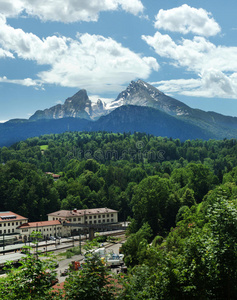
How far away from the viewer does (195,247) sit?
63.8 ft

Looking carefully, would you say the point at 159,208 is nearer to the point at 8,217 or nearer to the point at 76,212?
the point at 76,212

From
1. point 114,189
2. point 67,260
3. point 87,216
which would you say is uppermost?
point 114,189

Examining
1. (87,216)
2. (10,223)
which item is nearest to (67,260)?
(10,223)

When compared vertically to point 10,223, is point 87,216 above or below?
below

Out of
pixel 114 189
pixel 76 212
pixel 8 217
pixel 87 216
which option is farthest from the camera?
pixel 114 189

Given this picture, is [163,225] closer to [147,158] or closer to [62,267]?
[62,267]

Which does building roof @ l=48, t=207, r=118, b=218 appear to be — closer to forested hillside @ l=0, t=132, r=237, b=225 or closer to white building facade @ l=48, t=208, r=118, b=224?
white building facade @ l=48, t=208, r=118, b=224

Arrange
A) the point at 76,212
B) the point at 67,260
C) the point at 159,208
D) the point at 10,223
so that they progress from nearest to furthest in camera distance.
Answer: the point at 67,260 < the point at 159,208 < the point at 10,223 < the point at 76,212

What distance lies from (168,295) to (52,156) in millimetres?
181887

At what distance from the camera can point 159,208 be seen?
3187 inches

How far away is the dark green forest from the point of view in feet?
60.4

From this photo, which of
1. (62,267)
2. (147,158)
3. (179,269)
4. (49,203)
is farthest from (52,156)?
(179,269)

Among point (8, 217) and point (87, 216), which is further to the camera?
point (87, 216)

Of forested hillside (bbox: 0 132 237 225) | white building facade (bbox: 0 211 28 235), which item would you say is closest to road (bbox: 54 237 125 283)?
forested hillside (bbox: 0 132 237 225)
